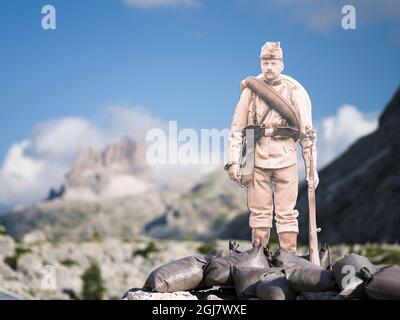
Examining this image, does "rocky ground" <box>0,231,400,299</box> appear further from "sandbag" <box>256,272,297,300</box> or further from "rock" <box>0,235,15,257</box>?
"sandbag" <box>256,272,297,300</box>

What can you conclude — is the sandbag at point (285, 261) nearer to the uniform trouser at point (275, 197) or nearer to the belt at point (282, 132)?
the uniform trouser at point (275, 197)

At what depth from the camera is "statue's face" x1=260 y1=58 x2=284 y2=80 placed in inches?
653

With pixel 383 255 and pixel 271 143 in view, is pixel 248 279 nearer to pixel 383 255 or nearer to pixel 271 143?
pixel 271 143

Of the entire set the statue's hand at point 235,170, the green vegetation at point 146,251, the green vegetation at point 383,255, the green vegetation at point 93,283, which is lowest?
the green vegetation at point 93,283

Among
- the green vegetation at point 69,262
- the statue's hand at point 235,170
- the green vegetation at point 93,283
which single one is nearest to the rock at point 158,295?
the statue's hand at point 235,170

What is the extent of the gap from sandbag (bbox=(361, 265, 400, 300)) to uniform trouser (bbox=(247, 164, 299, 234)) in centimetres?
607

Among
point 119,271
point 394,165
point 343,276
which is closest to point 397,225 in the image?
point 394,165

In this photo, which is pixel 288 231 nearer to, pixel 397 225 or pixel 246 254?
pixel 246 254

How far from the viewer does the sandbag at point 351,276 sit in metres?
10.8

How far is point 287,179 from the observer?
54.6 ft

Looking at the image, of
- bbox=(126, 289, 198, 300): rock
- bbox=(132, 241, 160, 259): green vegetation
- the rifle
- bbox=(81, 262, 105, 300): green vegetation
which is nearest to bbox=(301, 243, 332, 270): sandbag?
the rifle

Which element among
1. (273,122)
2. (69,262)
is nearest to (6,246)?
(69,262)

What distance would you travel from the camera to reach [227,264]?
43.3ft

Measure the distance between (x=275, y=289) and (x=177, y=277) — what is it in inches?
89.1
